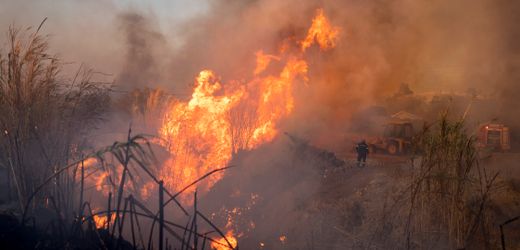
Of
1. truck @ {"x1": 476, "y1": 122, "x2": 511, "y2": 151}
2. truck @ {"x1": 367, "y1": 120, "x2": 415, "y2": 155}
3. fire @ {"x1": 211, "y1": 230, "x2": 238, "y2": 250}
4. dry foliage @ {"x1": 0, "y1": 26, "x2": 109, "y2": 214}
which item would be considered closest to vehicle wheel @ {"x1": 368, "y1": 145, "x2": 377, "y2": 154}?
truck @ {"x1": 367, "y1": 120, "x2": 415, "y2": 155}

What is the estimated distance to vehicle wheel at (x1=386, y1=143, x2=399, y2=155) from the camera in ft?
87.8

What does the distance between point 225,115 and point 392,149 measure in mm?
12416

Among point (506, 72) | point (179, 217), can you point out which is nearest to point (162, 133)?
point (179, 217)

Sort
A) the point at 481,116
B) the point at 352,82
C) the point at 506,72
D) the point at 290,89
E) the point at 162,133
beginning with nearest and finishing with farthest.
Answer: the point at 162,133 → the point at 290,89 → the point at 481,116 → the point at 506,72 → the point at 352,82

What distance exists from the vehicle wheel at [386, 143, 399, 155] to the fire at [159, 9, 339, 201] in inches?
320

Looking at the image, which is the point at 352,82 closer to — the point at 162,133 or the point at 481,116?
the point at 481,116

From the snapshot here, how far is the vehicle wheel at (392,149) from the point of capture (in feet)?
87.8

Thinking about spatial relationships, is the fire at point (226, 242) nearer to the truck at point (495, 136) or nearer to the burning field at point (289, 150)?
the burning field at point (289, 150)

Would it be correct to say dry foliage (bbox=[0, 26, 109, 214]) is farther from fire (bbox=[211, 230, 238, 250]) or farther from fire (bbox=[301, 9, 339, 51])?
fire (bbox=[301, 9, 339, 51])

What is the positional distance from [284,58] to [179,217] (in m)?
11.0

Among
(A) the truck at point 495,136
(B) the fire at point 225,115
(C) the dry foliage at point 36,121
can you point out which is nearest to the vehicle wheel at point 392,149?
(A) the truck at point 495,136

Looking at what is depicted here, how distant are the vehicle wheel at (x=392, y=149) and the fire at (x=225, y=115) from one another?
8.14 meters

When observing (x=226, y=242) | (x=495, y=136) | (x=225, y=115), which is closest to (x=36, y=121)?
(x=226, y=242)

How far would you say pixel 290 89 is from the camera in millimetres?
22203
